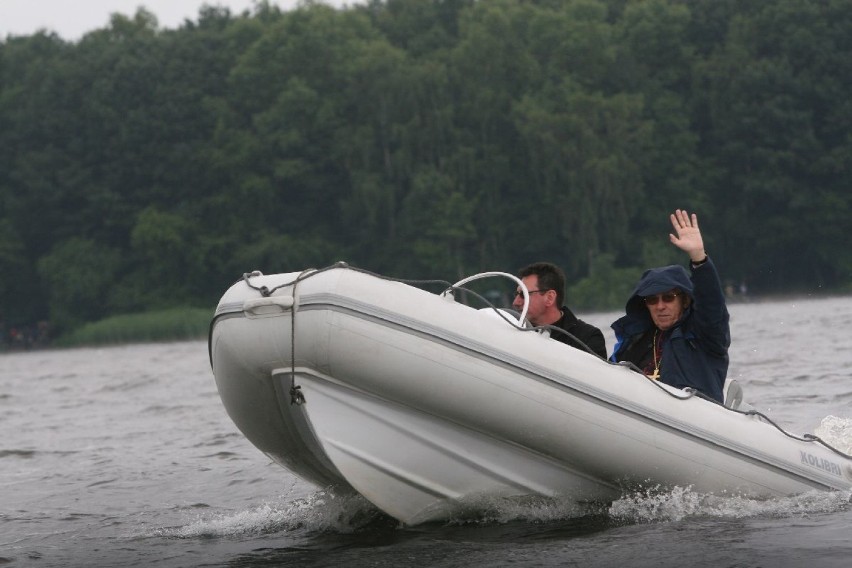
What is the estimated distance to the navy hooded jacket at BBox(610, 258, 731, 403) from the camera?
687 centimetres

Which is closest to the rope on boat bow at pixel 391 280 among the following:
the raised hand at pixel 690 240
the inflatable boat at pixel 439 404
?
the inflatable boat at pixel 439 404

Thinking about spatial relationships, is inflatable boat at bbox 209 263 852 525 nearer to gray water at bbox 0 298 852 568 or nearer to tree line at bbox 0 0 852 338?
gray water at bbox 0 298 852 568

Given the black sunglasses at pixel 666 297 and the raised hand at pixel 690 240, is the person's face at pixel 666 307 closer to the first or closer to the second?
the black sunglasses at pixel 666 297

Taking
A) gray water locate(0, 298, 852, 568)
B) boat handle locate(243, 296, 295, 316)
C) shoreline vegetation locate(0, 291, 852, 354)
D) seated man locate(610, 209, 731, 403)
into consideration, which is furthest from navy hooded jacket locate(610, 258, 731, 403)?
shoreline vegetation locate(0, 291, 852, 354)

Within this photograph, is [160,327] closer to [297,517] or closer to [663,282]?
[297,517]

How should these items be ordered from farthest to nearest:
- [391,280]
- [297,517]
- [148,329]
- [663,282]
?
[148,329]
[297,517]
[663,282]
[391,280]

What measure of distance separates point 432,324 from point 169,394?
11479mm

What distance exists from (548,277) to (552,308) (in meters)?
0.15

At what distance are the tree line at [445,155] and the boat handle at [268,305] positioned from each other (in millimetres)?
40457

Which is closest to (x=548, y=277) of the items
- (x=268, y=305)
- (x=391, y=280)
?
(x=391, y=280)

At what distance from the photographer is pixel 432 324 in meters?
6.43

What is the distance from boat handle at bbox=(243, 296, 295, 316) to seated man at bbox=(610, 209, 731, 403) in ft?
5.45

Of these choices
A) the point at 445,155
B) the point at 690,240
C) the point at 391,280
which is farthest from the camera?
the point at 445,155

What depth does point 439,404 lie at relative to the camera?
6.45 metres
